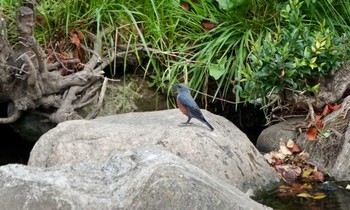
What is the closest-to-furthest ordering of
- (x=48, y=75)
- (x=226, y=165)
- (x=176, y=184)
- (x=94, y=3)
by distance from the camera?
(x=176, y=184), (x=226, y=165), (x=48, y=75), (x=94, y=3)

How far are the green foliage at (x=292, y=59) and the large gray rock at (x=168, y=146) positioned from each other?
573mm

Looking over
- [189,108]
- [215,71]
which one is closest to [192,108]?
[189,108]

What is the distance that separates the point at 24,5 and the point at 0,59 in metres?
0.48

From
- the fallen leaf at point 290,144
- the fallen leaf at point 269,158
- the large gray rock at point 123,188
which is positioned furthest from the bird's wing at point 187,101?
the large gray rock at point 123,188

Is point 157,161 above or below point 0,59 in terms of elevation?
above

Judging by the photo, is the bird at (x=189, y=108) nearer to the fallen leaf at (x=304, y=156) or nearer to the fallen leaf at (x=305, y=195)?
the fallen leaf at (x=305, y=195)

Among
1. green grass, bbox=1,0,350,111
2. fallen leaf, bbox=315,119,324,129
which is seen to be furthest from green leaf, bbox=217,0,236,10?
fallen leaf, bbox=315,119,324,129

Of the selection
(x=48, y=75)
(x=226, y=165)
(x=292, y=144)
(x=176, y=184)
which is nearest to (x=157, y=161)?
(x=176, y=184)

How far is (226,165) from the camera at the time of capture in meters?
4.80

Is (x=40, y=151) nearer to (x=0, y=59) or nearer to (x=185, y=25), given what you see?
(x=0, y=59)

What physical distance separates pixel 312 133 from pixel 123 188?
2797 millimetres

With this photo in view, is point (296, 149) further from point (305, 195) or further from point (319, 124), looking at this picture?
point (305, 195)

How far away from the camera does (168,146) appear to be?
15.7 feet

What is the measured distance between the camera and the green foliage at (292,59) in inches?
214
